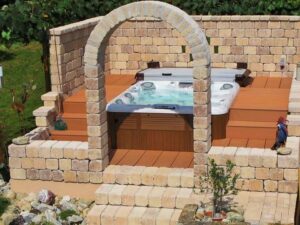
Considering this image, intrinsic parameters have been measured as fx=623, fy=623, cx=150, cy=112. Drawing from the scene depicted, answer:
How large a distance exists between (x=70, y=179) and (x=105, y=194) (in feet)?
3.95

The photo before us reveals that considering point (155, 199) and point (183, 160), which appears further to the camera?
point (183, 160)

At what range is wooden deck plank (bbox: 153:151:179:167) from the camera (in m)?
13.9

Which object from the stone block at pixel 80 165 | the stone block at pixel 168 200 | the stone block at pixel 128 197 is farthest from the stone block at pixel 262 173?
the stone block at pixel 80 165

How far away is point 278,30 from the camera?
1977 cm

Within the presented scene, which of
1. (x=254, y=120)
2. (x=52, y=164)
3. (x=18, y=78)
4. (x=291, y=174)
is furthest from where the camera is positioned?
(x=18, y=78)

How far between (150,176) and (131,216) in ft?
3.73

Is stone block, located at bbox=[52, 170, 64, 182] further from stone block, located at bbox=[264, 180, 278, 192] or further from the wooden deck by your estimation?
stone block, located at bbox=[264, 180, 278, 192]

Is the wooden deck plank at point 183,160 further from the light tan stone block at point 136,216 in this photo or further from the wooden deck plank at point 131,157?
the light tan stone block at point 136,216

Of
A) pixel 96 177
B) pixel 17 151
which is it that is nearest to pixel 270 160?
pixel 96 177

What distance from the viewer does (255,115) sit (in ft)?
49.8

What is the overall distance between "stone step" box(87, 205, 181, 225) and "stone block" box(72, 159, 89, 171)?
1191 millimetres

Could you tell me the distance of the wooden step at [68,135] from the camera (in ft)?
50.1

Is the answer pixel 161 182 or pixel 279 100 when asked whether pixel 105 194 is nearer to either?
pixel 161 182

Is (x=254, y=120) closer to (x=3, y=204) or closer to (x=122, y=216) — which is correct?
(x=122, y=216)
